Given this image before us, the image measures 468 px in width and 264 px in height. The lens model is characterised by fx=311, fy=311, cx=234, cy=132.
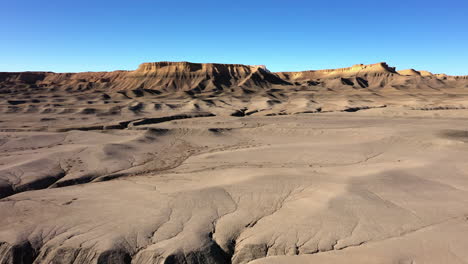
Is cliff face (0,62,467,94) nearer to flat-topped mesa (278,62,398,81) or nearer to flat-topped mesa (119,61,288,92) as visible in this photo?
flat-topped mesa (119,61,288,92)

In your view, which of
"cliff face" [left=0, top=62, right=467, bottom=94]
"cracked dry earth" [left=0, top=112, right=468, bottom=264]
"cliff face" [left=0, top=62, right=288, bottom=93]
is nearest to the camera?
"cracked dry earth" [left=0, top=112, right=468, bottom=264]

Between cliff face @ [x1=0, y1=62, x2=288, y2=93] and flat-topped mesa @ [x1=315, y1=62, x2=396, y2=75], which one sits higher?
flat-topped mesa @ [x1=315, y1=62, x2=396, y2=75]

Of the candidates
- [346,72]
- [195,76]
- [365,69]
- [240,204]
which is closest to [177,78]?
[195,76]

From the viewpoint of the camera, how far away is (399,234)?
6.55m

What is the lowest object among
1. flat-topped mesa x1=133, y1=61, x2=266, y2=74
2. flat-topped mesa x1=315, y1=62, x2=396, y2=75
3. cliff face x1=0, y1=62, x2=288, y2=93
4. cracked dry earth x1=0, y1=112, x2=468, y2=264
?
cracked dry earth x1=0, y1=112, x2=468, y2=264

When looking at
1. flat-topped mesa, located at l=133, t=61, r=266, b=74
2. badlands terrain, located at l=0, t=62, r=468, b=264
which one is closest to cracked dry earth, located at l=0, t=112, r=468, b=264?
badlands terrain, located at l=0, t=62, r=468, b=264

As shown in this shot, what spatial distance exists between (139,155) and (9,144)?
8.86 meters

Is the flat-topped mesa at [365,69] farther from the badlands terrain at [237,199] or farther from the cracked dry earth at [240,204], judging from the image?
the cracked dry earth at [240,204]

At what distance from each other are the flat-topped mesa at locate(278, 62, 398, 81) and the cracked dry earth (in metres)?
93.8

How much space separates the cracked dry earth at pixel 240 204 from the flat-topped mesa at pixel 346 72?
93.8 m

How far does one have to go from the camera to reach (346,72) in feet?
355

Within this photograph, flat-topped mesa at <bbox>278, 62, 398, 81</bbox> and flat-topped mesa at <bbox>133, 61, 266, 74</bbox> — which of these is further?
flat-topped mesa at <bbox>278, 62, 398, 81</bbox>

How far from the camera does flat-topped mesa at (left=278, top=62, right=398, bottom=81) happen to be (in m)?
101

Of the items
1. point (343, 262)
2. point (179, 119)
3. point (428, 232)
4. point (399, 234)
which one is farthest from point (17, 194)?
point (179, 119)
